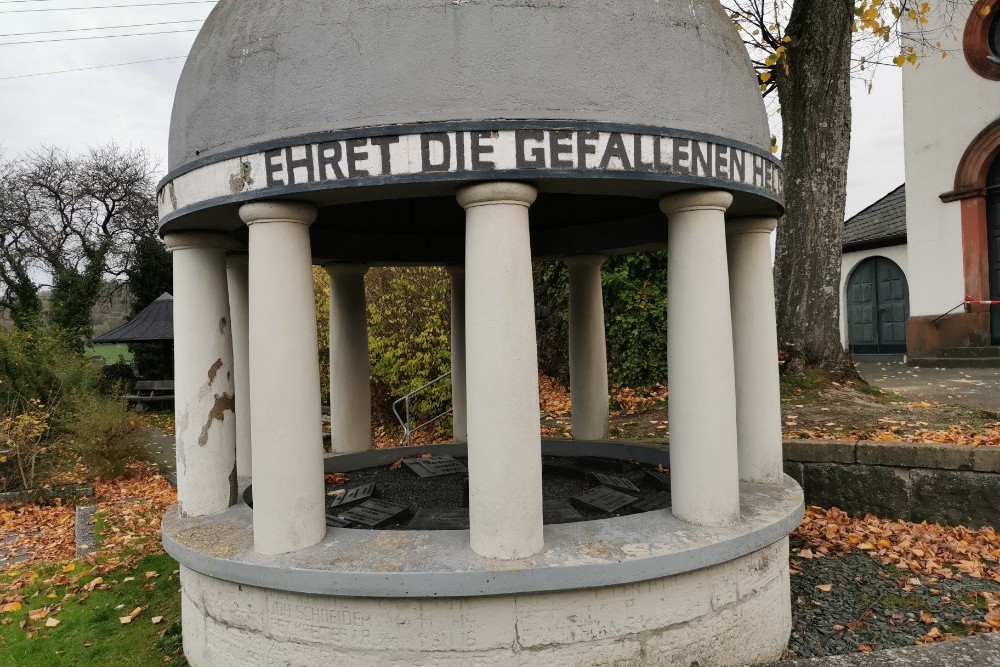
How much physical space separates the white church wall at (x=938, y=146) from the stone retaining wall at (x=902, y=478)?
38.4 feet

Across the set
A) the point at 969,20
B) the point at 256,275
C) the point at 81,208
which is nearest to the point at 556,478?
the point at 256,275

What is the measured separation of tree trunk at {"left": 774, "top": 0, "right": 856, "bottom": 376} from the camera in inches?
444

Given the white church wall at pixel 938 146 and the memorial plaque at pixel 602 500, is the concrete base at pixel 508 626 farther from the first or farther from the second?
the white church wall at pixel 938 146

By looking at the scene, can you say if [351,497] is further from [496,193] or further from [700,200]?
[700,200]

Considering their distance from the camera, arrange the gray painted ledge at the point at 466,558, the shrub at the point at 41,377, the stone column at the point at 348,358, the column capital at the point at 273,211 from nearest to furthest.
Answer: the gray painted ledge at the point at 466,558 → the column capital at the point at 273,211 → the stone column at the point at 348,358 → the shrub at the point at 41,377

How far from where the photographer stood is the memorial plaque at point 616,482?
6.86m

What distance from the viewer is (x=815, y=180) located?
11430 millimetres

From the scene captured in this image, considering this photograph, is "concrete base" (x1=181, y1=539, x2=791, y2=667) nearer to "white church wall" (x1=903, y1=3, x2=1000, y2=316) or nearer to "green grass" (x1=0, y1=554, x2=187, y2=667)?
"green grass" (x1=0, y1=554, x2=187, y2=667)

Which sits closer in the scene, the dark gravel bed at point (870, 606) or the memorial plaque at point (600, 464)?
the dark gravel bed at point (870, 606)

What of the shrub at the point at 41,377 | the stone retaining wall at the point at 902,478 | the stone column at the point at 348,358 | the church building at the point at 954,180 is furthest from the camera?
the church building at the point at 954,180

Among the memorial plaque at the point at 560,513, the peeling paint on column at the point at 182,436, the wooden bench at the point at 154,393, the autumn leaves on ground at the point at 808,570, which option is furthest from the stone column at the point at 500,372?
the wooden bench at the point at 154,393

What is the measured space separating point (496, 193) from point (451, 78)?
763 millimetres

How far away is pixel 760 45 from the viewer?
12.7 meters

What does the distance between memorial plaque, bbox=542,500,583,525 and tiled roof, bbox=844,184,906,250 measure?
18.9 meters
